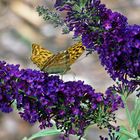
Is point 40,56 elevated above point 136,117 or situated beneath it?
elevated above

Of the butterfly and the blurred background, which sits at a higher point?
the blurred background

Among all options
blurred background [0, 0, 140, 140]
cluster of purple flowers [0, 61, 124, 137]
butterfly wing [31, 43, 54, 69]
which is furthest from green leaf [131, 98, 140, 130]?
blurred background [0, 0, 140, 140]

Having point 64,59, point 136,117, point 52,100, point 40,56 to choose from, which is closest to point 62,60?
point 64,59

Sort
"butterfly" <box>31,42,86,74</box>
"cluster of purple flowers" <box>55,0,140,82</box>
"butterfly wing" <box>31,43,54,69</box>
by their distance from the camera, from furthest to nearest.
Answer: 1. "butterfly wing" <box>31,43,54,69</box>
2. "butterfly" <box>31,42,86,74</box>
3. "cluster of purple flowers" <box>55,0,140,82</box>

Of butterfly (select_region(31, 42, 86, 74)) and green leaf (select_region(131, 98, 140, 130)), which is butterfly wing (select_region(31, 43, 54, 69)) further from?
green leaf (select_region(131, 98, 140, 130))

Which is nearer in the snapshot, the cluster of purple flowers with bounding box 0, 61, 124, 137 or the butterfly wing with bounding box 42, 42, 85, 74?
the cluster of purple flowers with bounding box 0, 61, 124, 137

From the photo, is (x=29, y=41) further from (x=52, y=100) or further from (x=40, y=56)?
(x=52, y=100)
